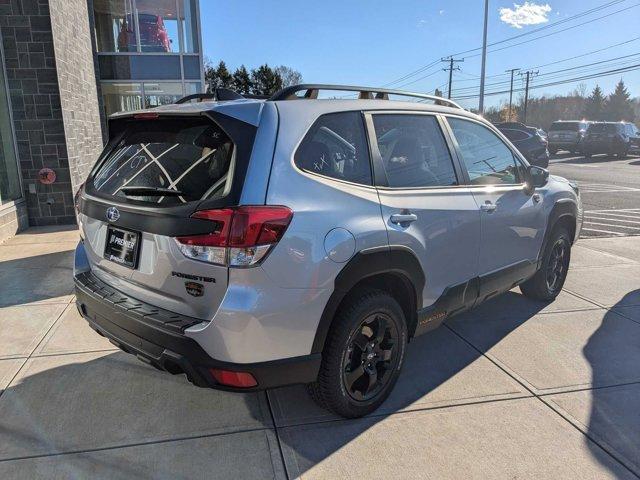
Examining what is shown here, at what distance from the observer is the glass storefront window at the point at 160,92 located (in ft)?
45.6

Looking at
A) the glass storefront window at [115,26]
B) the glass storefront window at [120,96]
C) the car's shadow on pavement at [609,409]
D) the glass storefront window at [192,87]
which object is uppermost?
the glass storefront window at [115,26]

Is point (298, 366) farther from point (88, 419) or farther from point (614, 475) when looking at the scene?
point (614, 475)

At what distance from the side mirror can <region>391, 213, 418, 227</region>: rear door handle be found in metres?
A: 1.72

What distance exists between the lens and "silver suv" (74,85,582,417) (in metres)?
2.33

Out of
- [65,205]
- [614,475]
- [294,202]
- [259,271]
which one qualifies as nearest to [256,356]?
[259,271]

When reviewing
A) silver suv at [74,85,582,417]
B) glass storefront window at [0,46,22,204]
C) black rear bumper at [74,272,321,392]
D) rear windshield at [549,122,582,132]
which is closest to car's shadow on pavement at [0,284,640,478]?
silver suv at [74,85,582,417]

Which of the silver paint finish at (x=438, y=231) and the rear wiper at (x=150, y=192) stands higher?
the rear wiper at (x=150, y=192)

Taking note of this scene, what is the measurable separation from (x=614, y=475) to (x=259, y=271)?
6.66 feet

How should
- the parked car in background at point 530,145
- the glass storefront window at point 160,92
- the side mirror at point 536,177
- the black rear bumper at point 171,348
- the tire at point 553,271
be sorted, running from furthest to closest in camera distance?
the parked car in background at point 530,145
the glass storefront window at point 160,92
the tire at point 553,271
the side mirror at point 536,177
the black rear bumper at point 171,348

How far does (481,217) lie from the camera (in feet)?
11.7

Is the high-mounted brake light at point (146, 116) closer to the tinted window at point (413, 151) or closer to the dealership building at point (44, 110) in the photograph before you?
the tinted window at point (413, 151)

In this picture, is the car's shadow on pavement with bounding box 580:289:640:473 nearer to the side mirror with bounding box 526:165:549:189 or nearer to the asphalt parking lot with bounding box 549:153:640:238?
the side mirror with bounding box 526:165:549:189

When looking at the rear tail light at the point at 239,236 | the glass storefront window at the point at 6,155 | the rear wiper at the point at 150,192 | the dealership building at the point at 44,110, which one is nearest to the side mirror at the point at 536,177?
the rear tail light at the point at 239,236

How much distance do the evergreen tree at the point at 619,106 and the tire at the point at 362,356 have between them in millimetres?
110566
